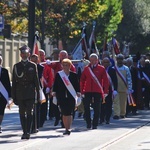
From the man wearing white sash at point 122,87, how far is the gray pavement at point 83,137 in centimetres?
122

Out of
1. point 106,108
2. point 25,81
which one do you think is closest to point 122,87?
point 106,108

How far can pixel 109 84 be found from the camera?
19.3 metres

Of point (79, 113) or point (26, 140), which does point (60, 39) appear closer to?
point (79, 113)

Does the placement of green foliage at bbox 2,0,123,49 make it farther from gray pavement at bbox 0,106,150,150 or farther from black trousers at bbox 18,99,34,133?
black trousers at bbox 18,99,34,133

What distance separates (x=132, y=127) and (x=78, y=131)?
6.33 feet

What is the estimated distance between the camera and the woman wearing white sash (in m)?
15.9

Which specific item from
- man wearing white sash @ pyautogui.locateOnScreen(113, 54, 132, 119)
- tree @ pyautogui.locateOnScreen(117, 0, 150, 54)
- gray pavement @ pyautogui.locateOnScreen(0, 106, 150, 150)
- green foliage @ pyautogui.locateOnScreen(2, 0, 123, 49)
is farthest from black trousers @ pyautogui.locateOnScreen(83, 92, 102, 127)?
tree @ pyautogui.locateOnScreen(117, 0, 150, 54)

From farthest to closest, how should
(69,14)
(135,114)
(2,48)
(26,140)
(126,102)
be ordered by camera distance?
1. (2,48)
2. (69,14)
3. (135,114)
4. (126,102)
5. (26,140)

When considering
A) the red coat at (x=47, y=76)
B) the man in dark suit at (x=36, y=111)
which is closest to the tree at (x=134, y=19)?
the red coat at (x=47, y=76)

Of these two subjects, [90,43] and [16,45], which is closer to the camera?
[90,43]

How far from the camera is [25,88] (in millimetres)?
14992

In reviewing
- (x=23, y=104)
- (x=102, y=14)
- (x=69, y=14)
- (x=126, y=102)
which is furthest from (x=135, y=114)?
(x=102, y=14)

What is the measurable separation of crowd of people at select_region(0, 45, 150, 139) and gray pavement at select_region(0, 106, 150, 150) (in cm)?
31

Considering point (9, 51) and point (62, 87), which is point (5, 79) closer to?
point (62, 87)
